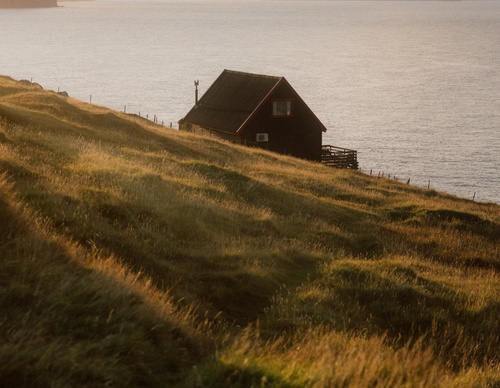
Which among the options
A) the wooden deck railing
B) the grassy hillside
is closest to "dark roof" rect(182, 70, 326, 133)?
the wooden deck railing

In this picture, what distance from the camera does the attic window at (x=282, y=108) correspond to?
60.6 metres

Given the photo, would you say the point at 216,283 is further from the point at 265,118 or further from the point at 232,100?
the point at 232,100

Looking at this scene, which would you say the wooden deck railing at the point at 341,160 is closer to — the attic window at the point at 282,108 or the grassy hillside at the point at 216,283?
the attic window at the point at 282,108

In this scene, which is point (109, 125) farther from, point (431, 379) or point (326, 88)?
point (326, 88)

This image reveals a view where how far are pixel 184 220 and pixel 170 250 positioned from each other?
2738 mm

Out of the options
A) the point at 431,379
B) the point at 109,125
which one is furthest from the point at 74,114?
the point at 431,379

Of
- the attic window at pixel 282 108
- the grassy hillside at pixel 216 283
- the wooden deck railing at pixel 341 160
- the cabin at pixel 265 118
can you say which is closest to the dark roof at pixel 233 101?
the cabin at pixel 265 118

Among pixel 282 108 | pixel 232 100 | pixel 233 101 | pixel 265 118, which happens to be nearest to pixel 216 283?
pixel 265 118

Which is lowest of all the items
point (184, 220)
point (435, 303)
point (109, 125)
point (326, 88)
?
point (435, 303)

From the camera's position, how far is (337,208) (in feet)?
98.4

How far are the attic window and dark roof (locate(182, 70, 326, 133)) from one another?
1088mm

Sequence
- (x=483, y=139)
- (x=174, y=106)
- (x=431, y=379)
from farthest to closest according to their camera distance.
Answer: (x=174, y=106)
(x=483, y=139)
(x=431, y=379)

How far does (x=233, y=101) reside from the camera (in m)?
62.7

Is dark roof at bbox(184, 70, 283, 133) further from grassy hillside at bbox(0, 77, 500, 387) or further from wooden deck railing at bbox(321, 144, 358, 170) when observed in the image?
grassy hillside at bbox(0, 77, 500, 387)
